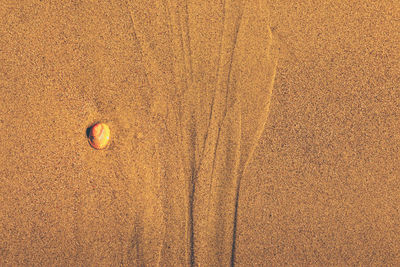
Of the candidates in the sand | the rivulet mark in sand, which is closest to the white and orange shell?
the sand

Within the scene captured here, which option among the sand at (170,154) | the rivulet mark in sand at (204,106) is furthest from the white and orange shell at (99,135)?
the rivulet mark in sand at (204,106)

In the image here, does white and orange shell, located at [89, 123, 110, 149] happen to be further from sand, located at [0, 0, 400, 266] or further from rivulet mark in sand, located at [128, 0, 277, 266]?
rivulet mark in sand, located at [128, 0, 277, 266]

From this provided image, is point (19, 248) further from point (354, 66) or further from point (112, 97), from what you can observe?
point (354, 66)

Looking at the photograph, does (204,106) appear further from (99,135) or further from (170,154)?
(99,135)

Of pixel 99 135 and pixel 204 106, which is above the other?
pixel 204 106

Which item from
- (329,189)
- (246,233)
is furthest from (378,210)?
(246,233)

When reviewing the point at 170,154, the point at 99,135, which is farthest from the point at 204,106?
the point at 99,135

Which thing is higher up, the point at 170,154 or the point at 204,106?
the point at 204,106

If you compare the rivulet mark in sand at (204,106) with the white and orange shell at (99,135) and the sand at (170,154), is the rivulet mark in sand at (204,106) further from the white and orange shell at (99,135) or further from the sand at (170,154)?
the white and orange shell at (99,135)
